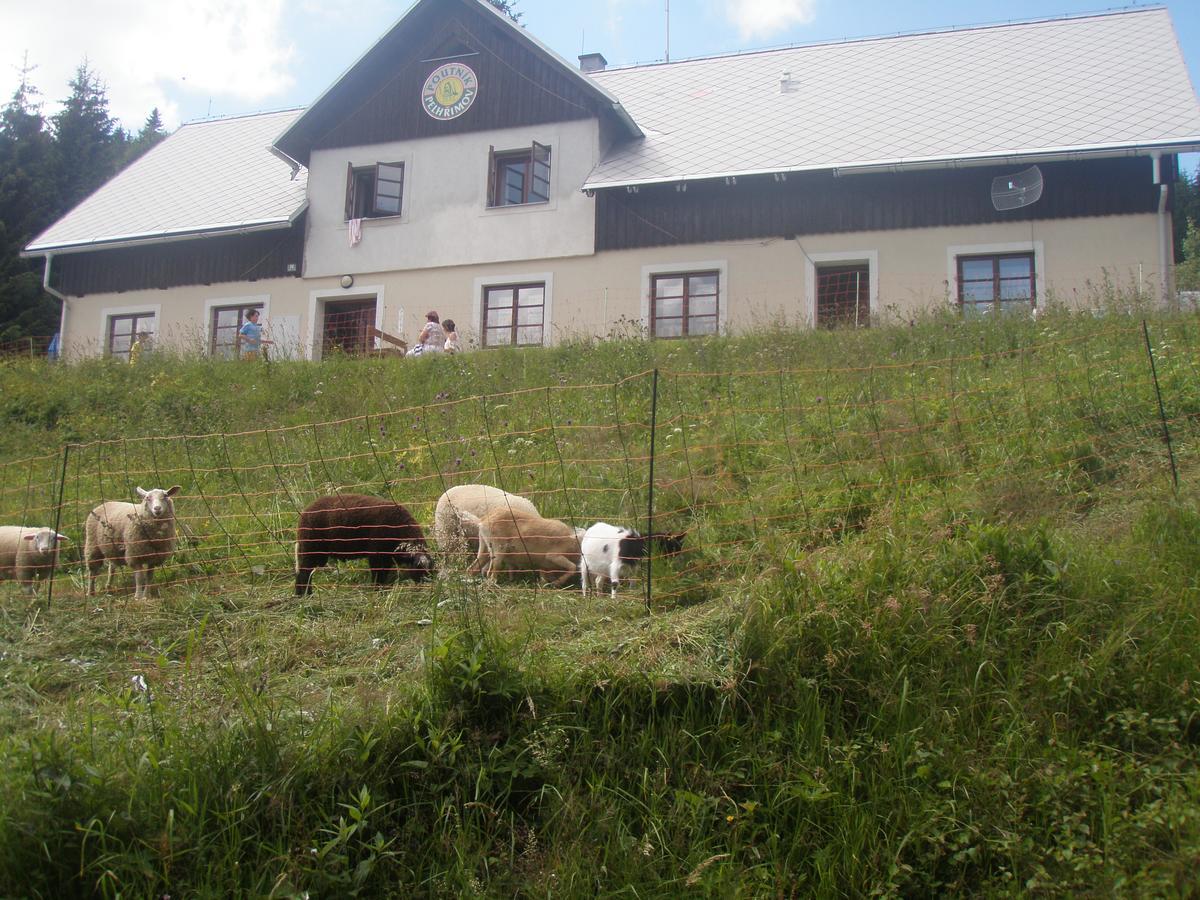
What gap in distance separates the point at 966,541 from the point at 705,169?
539 inches

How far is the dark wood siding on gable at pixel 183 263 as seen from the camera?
2109 centimetres

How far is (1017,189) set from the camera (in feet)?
55.0

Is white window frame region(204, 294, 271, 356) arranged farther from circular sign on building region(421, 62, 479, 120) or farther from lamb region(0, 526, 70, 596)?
→ lamb region(0, 526, 70, 596)

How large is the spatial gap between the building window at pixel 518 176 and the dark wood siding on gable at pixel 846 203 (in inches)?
61.7

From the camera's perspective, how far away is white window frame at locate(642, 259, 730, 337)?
58.9 feet

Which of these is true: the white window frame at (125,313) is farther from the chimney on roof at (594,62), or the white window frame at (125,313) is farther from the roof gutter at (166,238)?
the chimney on roof at (594,62)

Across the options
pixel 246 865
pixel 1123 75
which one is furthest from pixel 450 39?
pixel 246 865

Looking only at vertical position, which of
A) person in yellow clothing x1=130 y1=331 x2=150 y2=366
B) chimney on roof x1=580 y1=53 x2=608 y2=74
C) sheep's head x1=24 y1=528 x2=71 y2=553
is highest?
chimney on roof x1=580 y1=53 x2=608 y2=74

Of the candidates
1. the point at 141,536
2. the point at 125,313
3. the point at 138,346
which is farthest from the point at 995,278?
the point at 125,313

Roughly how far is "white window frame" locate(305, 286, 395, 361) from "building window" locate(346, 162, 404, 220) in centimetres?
159

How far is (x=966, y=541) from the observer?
5.53 meters

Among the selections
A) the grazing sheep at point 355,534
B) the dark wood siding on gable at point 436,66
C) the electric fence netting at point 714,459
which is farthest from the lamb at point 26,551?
the dark wood siding on gable at point 436,66

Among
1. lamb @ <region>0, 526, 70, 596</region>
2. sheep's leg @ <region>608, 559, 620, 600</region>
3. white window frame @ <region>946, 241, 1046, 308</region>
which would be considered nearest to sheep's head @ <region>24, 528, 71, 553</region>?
lamb @ <region>0, 526, 70, 596</region>

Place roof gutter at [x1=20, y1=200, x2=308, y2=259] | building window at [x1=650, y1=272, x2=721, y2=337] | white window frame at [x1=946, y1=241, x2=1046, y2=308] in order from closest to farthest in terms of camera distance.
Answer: white window frame at [x1=946, y1=241, x2=1046, y2=308]
building window at [x1=650, y1=272, x2=721, y2=337]
roof gutter at [x1=20, y1=200, x2=308, y2=259]
